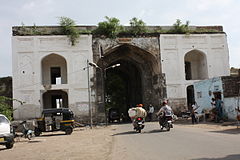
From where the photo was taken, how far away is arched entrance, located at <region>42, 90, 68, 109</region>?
91.8ft

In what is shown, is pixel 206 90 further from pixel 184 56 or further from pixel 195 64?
pixel 195 64

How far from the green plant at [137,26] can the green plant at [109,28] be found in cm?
146

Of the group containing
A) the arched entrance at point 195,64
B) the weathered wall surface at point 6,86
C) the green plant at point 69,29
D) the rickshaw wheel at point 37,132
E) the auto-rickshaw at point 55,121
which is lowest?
the rickshaw wheel at point 37,132

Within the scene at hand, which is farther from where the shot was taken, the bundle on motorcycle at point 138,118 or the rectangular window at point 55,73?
the rectangular window at point 55,73

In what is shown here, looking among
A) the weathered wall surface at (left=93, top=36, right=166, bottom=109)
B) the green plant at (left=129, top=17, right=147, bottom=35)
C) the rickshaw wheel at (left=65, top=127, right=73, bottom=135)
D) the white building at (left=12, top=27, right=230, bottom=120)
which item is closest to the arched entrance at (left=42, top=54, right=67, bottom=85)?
the white building at (left=12, top=27, right=230, bottom=120)

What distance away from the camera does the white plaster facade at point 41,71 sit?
78.4ft

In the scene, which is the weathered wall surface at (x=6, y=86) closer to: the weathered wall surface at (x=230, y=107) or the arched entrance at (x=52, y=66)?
the arched entrance at (x=52, y=66)

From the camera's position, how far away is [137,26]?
87.6 ft

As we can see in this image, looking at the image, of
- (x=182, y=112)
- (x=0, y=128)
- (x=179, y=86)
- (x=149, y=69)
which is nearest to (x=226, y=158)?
(x=0, y=128)

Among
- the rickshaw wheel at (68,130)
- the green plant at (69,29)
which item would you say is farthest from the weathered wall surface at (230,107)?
the green plant at (69,29)

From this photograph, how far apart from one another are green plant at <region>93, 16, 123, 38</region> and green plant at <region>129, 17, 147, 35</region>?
1.46 meters

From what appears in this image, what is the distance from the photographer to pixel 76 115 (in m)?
24.2

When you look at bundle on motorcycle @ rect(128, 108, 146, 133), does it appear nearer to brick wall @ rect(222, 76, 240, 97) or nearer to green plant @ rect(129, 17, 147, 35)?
brick wall @ rect(222, 76, 240, 97)

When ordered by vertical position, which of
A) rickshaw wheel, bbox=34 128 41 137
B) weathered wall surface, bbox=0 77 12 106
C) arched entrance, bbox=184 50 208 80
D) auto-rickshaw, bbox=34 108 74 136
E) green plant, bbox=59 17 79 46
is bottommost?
Result: rickshaw wheel, bbox=34 128 41 137
